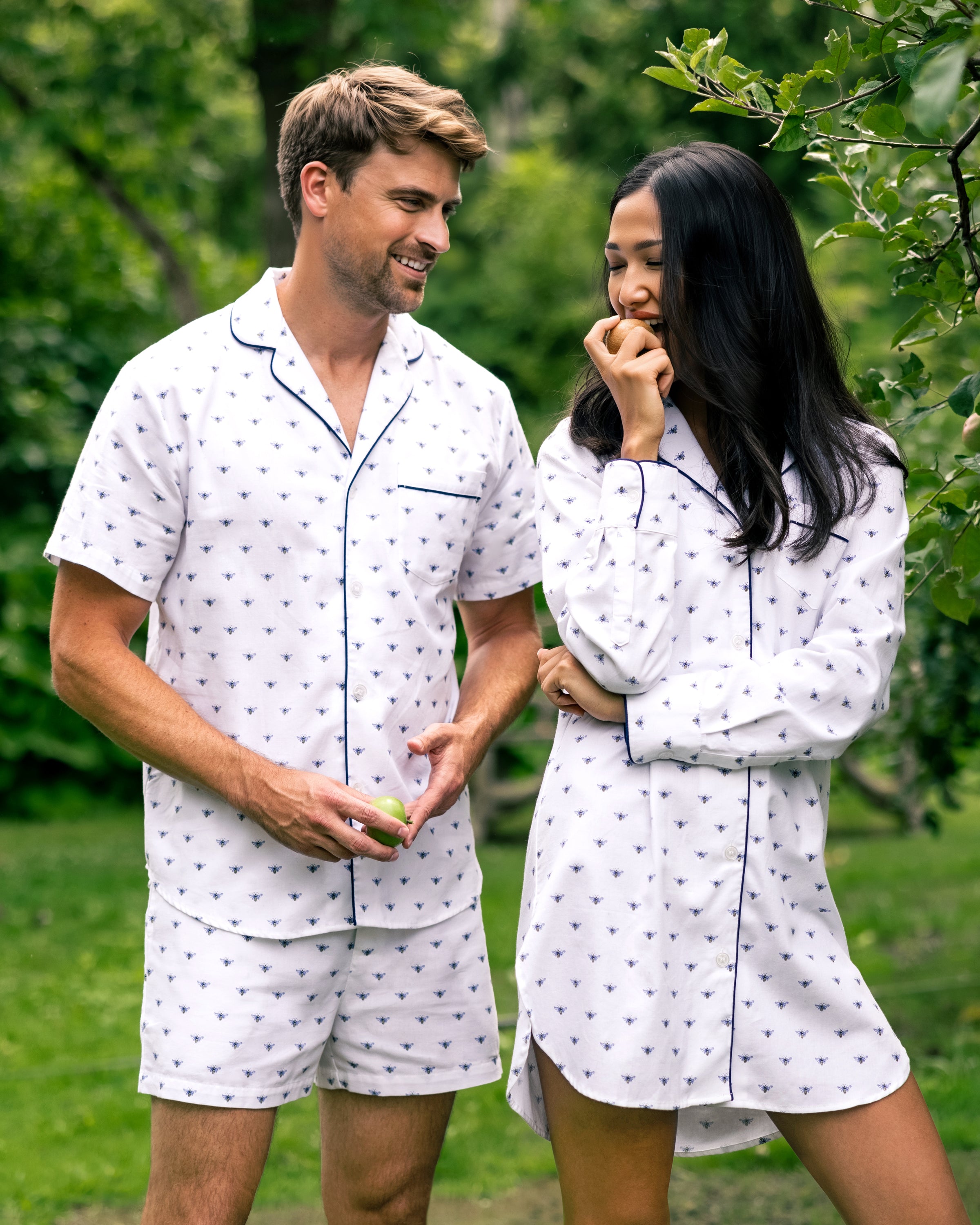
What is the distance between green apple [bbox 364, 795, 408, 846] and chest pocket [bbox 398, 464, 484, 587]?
16.4 inches

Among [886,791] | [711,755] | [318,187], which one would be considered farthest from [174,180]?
[711,755]

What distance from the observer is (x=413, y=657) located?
2482 millimetres

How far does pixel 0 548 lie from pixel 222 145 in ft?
19.4

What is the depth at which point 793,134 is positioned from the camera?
6.83ft

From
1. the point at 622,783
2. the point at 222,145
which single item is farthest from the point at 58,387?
the point at 622,783

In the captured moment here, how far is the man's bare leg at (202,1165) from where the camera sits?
7.39 ft

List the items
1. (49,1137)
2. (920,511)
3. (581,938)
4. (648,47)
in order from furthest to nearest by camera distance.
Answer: (648,47)
(49,1137)
(920,511)
(581,938)

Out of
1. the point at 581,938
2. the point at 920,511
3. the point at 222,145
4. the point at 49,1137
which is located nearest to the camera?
the point at 581,938

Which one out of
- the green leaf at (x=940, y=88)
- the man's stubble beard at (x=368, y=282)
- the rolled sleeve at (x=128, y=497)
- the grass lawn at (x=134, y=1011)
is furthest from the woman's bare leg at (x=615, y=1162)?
the grass lawn at (x=134, y=1011)

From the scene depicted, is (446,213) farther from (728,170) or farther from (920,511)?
(920,511)

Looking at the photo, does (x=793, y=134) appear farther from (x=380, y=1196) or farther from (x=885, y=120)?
(x=380, y=1196)

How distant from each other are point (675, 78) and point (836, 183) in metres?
0.47

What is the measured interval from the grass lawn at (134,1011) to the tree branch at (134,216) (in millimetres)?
3479

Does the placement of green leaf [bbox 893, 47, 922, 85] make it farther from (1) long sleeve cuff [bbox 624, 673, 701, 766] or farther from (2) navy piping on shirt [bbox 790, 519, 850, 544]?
(1) long sleeve cuff [bbox 624, 673, 701, 766]
